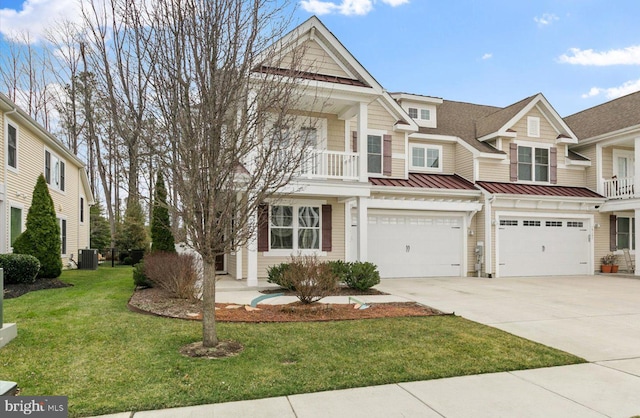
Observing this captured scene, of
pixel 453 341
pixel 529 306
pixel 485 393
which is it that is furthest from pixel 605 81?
pixel 485 393

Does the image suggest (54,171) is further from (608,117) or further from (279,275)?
(608,117)

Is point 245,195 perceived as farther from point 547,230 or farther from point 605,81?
point 605,81

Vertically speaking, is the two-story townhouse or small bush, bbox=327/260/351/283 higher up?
the two-story townhouse

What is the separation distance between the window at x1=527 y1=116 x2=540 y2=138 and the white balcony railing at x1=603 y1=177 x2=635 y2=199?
355 centimetres

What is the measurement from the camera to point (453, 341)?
5938mm

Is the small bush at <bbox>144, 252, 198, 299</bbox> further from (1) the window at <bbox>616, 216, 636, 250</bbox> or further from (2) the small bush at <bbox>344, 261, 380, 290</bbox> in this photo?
(1) the window at <bbox>616, 216, 636, 250</bbox>

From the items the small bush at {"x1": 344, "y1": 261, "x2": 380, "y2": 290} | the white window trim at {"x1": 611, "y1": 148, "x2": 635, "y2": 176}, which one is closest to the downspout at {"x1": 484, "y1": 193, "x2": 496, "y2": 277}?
the small bush at {"x1": 344, "y1": 261, "x2": 380, "y2": 290}

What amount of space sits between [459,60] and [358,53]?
6744mm

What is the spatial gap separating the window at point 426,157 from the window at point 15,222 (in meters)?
13.9

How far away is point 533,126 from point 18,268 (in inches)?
721

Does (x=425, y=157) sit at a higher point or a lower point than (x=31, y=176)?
higher

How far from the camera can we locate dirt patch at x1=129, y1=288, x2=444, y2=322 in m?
7.34

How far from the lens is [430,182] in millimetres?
15047

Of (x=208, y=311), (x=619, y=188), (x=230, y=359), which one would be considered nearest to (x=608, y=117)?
(x=619, y=188)
